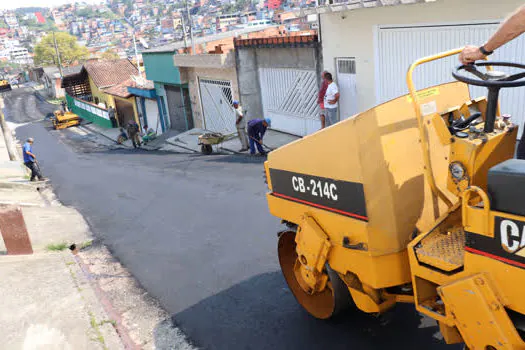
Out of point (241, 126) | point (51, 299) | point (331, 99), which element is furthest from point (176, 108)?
point (51, 299)

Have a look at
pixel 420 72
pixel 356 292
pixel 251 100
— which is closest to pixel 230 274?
pixel 356 292

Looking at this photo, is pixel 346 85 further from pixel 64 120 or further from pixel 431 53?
pixel 64 120

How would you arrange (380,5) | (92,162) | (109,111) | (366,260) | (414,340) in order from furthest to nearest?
(109,111)
(92,162)
(380,5)
(414,340)
(366,260)

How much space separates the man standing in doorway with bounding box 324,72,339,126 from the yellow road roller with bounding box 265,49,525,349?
7.92 m

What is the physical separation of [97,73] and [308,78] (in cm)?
3024

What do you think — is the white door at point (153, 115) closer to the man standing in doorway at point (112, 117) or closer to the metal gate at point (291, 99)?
the man standing in doorway at point (112, 117)

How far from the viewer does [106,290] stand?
6152 mm

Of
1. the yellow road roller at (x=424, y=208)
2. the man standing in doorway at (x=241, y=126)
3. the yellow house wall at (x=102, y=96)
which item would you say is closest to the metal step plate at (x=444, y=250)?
the yellow road roller at (x=424, y=208)

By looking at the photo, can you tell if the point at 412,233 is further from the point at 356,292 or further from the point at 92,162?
the point at 92,162

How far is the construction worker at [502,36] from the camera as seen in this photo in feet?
8.50

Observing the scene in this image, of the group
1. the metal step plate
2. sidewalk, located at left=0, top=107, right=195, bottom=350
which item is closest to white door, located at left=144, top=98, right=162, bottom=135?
sidewalk, located at left=0, top=107, right=195, bottom=350

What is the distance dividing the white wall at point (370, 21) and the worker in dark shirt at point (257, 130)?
2301 mm

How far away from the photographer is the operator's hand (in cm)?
294

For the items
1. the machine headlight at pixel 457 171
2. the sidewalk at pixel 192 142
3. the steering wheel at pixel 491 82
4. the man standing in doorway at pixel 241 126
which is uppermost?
the steering wheel at pixel 491 82
